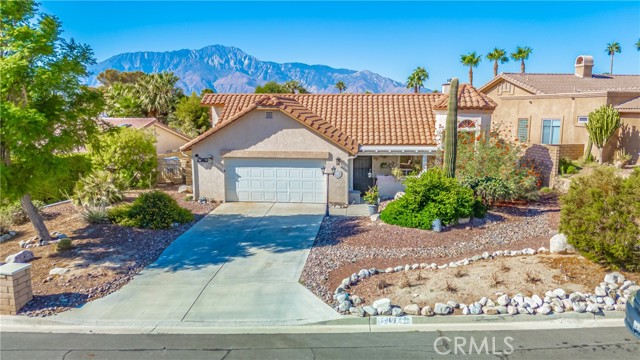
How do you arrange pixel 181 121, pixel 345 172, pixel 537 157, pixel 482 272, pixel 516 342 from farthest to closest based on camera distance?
pixel 181 121, pixel 537 157, pixel 345 172, pixel 482 272, pixel 516 342

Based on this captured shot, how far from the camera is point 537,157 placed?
21.6 meters

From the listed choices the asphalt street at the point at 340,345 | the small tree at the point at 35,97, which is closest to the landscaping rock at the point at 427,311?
the asphalt street at the point at 340,345

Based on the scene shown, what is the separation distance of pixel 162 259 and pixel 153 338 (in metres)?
4.28

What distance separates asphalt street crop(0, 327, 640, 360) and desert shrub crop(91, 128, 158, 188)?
13.8 m

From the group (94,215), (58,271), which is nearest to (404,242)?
(58,271)

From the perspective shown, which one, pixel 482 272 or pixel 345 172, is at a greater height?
pixel 345 172

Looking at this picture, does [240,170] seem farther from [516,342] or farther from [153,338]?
[516,342]

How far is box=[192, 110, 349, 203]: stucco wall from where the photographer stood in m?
19.0

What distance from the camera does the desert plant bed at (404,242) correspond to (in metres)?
11.2

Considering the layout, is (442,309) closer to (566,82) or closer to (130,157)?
(130,157)

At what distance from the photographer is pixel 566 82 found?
102 feet

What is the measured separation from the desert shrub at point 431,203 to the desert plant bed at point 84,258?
23.3ft

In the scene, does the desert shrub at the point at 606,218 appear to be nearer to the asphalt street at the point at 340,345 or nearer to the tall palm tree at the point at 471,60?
the asphalt street at the point at 340,345

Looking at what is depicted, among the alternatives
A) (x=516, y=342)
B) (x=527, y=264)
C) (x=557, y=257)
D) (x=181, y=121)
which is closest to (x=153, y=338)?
(x=516, y=342)
